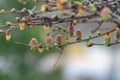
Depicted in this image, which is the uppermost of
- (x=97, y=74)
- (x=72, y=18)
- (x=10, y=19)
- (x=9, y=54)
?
(x=72, y=18)

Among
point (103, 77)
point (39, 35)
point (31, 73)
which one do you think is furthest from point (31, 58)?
point (103, 77)

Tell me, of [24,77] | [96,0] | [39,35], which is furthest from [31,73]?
[96,0]

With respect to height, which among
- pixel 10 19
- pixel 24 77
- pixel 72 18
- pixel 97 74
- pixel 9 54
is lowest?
pixel 97 74

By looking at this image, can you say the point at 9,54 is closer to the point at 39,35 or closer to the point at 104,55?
the point at 39,35

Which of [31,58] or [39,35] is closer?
[39,35]

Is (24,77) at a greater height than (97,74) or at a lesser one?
greater

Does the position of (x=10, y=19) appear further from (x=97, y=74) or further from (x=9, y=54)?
(x=97, y=74)

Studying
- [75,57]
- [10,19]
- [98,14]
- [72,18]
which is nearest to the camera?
[98,14]

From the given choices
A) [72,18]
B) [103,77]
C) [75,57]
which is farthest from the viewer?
[75,57]

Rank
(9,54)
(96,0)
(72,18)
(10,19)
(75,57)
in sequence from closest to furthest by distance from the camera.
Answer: (72,18), (96,0), (10,19), (9,54), (75,57)

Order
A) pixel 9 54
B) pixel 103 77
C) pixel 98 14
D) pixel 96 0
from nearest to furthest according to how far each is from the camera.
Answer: pixel 98 14, pixel 96 0, pixel 9 54, pixel 103 77
